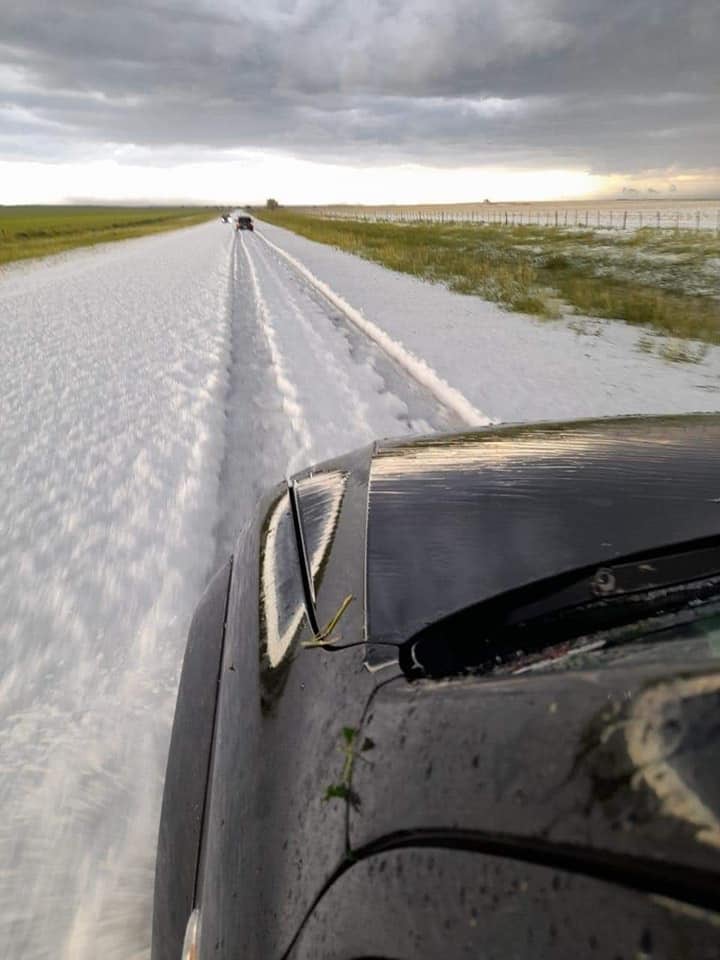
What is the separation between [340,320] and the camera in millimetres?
9836

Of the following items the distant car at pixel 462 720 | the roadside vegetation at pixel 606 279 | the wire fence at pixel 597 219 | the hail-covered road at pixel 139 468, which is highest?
the distant car at pixel 462 720

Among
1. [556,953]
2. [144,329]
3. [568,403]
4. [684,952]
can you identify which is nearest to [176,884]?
[556,953]

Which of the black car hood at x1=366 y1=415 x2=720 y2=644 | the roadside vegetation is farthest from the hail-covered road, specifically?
the black car hood at x1=366 y1=415 x2=720 y2=644

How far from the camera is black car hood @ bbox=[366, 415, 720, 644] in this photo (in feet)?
4.12

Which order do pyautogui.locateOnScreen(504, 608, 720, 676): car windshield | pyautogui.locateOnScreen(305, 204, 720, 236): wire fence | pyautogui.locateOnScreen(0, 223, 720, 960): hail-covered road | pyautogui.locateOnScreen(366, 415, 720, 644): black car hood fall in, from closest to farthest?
pyautogui.locateOnScreen(504, 608, 720, 676): car windshield < pyautogui.locateOnScreen(366, 415, 720, 644): black car hood < pyautogui.locateOnScreen(0, 223, 720, 960): hail-covered road < pyautogui.locateOnScreen(305, 204, 720, 236): wire fence

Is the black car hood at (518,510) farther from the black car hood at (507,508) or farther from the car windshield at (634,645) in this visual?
the car windshield at (634,645)

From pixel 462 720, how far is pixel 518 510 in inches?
27.1

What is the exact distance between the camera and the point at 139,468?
4047 mm

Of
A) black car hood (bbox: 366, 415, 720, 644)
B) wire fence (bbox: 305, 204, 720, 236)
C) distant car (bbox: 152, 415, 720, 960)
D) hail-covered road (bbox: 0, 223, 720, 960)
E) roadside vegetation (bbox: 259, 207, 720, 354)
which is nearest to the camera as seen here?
distant car (bbox: 152, 415, 720, 960)

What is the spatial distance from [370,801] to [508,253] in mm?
23633

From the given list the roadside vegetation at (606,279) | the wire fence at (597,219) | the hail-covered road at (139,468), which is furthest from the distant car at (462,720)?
the wire fence at (597,219)

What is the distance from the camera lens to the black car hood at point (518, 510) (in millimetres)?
1255

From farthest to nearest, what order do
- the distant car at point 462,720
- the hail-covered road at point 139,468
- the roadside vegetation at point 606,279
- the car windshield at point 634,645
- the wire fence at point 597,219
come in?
1. the wire fence at point 597,219
2. the roadside vegetation at point 606,279
3. the hail-covered road at point 139,468
4. the car windshield at point 634,645
5. the distant car at point 462,720

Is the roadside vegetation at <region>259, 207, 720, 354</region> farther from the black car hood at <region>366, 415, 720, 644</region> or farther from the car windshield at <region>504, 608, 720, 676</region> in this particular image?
the car windshield at <region>504, 608, 720, 676</region>
